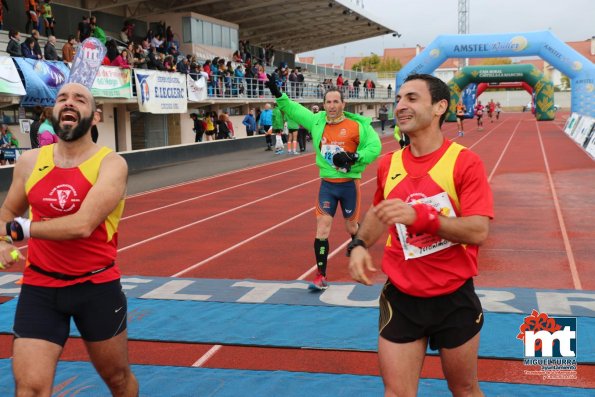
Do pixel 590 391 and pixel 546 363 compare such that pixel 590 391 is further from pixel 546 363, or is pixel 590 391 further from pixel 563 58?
pixel 563 58

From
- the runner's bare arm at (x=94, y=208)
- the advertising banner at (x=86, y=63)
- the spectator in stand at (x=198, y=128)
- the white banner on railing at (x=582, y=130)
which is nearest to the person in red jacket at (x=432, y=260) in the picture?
the runner's bare arm at (x=94, y=208)

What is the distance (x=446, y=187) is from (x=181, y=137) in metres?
27.3

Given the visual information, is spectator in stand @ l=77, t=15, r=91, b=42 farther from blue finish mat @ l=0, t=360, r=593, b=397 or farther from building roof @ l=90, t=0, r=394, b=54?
blue finish mat @ l=0, t=360, r=593, b=397

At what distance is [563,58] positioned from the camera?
31688 mm

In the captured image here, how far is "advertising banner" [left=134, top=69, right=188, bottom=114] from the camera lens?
2198 cm

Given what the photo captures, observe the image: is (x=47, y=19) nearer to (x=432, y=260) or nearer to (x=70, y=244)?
(x=70, y=244)

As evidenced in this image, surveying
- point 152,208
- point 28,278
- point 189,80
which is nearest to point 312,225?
point 152,208

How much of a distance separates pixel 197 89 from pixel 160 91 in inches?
123

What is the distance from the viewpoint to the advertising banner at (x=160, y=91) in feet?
72.1

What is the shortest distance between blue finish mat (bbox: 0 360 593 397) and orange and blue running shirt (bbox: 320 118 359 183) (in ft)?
8.59

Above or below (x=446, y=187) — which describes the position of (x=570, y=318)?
below

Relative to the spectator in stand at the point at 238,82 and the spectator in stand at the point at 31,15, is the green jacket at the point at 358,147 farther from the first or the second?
the spectator in stand at the point at 238,82

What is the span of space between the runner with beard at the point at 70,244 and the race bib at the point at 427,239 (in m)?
1.43

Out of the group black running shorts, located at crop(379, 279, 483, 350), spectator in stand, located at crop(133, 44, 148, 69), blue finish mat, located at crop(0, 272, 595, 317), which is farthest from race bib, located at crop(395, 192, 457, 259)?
spectator in stand, located at crop(133, 44, 148, 69)
